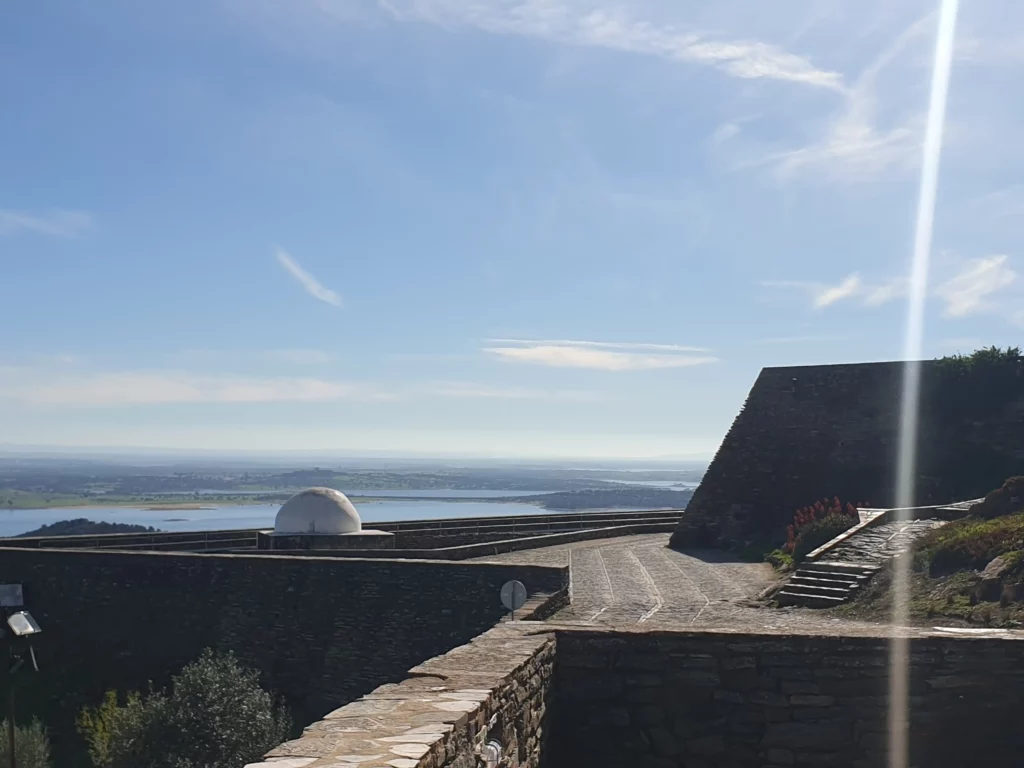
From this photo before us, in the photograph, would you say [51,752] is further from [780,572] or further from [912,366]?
[912,366]

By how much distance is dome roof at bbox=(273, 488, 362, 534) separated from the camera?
2409 cm

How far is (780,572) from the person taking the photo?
1844 cm

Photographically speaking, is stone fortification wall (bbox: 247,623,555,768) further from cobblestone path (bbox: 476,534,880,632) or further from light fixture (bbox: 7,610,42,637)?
light fixture (bbox: 7,610,42,637)

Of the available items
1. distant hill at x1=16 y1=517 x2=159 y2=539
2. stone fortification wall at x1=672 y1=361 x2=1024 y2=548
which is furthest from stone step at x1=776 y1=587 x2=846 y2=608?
distant hill at x1=16 y1=517 x2=159 y2=539

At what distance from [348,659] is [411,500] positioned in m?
166

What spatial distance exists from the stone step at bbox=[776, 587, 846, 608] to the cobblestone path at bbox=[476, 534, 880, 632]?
31 centimetres

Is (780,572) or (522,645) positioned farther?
(780,572)

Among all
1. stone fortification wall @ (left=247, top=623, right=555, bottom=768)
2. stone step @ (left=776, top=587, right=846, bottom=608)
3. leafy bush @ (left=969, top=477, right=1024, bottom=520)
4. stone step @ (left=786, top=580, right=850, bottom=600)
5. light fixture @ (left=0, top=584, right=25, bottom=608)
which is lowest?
light fixture @ (left=0, top=584, right=25, bottom=608)

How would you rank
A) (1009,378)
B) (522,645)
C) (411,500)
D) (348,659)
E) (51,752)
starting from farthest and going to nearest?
(411,500), (1009,378), (51,752), (348,659), (522,645)

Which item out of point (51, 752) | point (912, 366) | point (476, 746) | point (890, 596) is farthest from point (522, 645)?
point (912, 366)

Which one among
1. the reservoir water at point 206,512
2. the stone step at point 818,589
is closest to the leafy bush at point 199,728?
the stone step at point 818,589

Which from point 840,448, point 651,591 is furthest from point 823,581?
point 840,448

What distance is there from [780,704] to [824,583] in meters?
8.72

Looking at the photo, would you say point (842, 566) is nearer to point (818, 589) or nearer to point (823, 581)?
point (823, 581)
